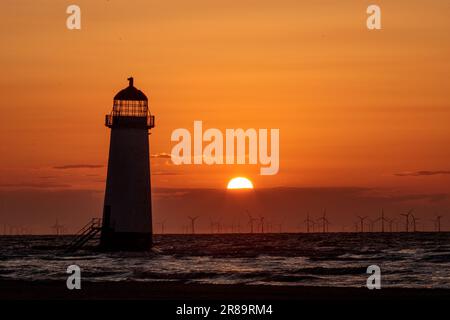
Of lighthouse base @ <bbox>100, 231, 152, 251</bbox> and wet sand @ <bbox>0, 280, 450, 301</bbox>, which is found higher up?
lighthouse base @ <bbox>100, 231, 152, 251</bbox>

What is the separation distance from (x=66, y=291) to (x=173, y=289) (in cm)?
434

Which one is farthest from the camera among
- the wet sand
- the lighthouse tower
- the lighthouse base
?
the lighthouse base

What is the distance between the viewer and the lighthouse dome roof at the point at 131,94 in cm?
6544

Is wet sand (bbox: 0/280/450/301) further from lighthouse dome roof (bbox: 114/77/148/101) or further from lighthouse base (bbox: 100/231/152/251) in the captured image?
lighthouse dome roof (bbox: 114/77/148/101)

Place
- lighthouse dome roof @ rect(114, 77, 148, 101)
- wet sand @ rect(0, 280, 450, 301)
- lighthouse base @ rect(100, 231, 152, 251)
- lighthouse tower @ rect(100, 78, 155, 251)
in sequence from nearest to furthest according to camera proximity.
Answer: wet sand @ rect(0, 280, 450, 301) → lighthouse tower @ rect(100, 78, 155, 251) → lighthouse base @ rect(100, 231, 152, 251) → lighthouse dome roof @ rect(114, 77, 148, 101)

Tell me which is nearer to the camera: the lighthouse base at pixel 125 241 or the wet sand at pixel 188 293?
the wet sand at pixel 188 293

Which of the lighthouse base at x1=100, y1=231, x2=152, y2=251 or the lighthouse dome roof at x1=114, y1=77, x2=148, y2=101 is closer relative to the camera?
the lighthouse base at x1=100, y1=231, x2=152, y2=251

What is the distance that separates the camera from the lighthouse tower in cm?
6253

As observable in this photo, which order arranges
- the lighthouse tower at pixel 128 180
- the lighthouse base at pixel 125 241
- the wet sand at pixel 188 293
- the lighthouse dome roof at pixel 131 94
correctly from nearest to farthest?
1. the wet sand at pixel 188 293
2. the lighthouse tower at pixel 128 180
3. the lighthouse base at pixel 125 241
4. the lighthouse dome roof at pixel 131 94

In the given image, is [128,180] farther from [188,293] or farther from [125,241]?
[188,293]

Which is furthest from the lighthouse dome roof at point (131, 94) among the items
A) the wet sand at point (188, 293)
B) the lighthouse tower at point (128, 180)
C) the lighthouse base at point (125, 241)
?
the wet sand at point (188, 293)

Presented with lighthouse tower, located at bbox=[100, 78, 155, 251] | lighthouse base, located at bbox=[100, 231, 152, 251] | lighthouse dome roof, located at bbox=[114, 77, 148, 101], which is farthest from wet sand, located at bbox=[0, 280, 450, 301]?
lighthouse dome roof, located at bbox=[114, 77, 148, 101]

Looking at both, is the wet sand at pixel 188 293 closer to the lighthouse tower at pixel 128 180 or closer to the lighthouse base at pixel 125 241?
the lighthouse tower at pixel 128 180
